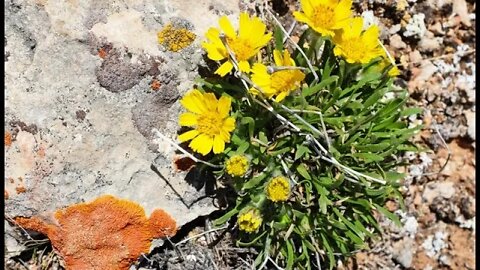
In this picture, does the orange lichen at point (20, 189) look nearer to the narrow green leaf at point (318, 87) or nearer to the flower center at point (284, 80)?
the flower center at point (284, 80)

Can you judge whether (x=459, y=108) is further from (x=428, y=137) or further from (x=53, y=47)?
(x=53, y=47)

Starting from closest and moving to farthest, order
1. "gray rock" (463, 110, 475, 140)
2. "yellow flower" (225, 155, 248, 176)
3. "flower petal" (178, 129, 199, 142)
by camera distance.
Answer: "yellow flower" (225, 155, 248, 176) < "flower petal" (178, 129, 199, 142) < "gray rock" (463, 110, 475, 140)

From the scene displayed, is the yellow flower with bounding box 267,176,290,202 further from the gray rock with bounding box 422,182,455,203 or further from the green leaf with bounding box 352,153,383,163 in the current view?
the gray rock with bounding box 422,182,455,203

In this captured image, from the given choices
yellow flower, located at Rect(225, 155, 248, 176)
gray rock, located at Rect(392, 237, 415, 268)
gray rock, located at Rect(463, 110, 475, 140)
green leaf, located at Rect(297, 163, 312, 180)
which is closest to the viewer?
yellow flower, located at Rect(225, 155, 248, 176)

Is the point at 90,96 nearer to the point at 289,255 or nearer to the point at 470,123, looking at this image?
the point at 289,255

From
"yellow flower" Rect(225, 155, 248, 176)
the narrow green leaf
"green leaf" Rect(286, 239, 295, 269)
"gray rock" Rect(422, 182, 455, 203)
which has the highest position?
the narrow green leaf

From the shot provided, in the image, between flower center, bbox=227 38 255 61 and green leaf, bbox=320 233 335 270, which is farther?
green leaf, bbox=320 233 335 270

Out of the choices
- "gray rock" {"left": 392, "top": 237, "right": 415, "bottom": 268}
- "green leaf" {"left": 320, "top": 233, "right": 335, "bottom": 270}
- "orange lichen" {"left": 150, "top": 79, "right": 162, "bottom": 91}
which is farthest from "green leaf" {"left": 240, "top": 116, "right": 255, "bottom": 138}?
"gray rock" {"left": 392, "top": 237, "right": 415, "bottom": 268}
